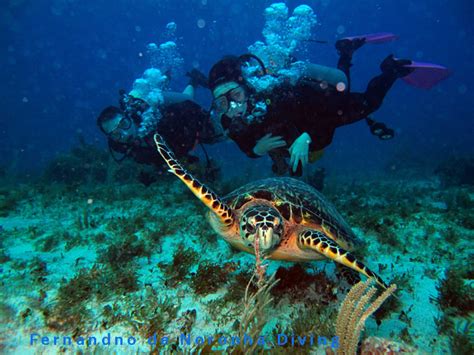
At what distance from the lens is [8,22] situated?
182 feet

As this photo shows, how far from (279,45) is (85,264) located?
1035 cm

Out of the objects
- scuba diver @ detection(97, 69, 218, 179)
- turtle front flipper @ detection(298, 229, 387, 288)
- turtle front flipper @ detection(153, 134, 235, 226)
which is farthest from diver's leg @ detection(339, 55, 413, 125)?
turtle front flipper @ detection(153, 134, 235, 226)

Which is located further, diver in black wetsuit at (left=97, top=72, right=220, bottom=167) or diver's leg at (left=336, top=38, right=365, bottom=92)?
diver's leg at (left=336, top=38, right=365, bottom=92)

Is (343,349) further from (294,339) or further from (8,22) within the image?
(8,22)

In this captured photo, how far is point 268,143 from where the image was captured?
6.68 meters

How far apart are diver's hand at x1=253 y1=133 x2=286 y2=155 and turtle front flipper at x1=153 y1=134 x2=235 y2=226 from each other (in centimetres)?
353

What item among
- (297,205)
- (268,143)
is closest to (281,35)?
(268,143)

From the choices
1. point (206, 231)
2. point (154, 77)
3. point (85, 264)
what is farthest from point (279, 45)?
point (85, 264)

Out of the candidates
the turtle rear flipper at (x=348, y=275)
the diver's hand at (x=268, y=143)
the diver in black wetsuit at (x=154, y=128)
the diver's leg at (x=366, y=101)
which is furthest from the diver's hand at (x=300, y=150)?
the diver in black wetsuit at (x=154, y=128)

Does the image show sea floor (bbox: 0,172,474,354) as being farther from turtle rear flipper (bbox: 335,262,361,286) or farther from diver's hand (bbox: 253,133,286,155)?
diver's hand (bbox: 253,133,286,155)

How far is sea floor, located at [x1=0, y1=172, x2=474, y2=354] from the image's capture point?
2676 millimetres

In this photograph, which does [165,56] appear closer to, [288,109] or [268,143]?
[288,109]

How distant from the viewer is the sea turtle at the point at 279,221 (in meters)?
3.01

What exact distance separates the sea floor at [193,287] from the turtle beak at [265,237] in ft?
2.46
